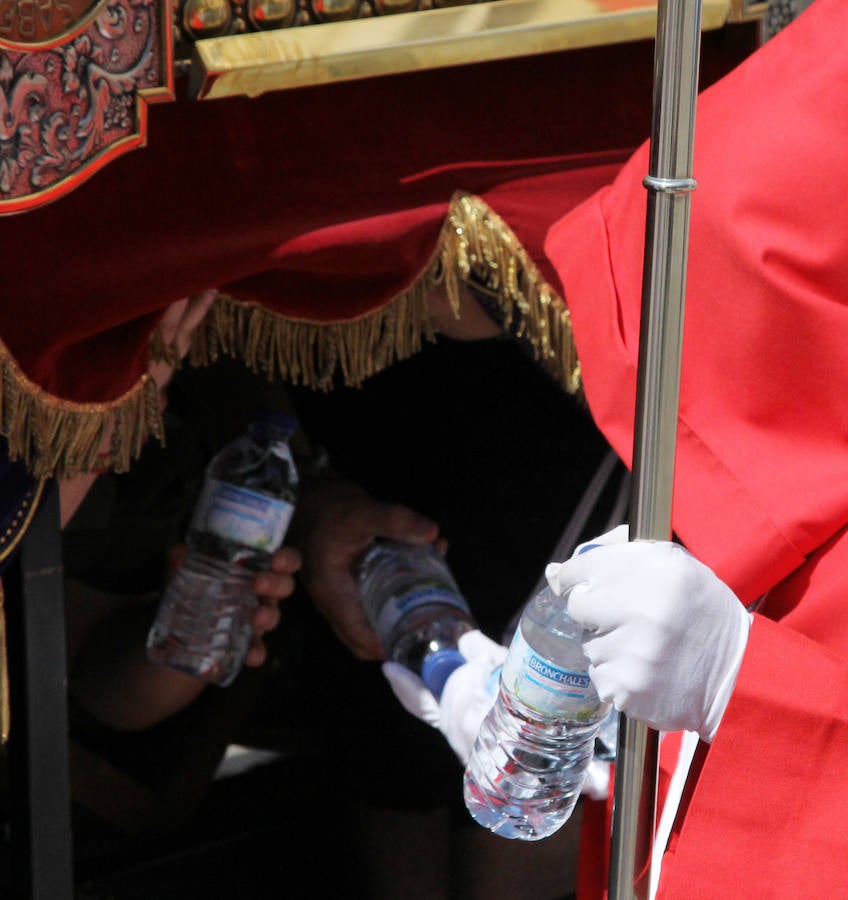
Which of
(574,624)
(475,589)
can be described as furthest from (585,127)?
(475,589)

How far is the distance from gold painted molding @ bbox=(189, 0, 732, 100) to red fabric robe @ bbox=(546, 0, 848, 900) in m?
0.35

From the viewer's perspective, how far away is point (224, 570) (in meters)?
1.59

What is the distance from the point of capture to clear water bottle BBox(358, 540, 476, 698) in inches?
57.1

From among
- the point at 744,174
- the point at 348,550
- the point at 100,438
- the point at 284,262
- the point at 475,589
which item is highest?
the point at 744,174

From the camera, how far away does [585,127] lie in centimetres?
130

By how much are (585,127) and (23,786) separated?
898 millimetres

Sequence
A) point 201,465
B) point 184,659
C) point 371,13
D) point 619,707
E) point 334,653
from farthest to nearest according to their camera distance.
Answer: point 334,653 < point 201,465 < point 184,659 < point 371,13 < point 619,707

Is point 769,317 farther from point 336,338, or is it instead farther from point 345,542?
point 345,542

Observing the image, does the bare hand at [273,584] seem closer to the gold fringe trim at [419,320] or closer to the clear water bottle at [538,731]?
the gold fringe trim at [419,320]

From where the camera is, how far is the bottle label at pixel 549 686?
0.85 meters

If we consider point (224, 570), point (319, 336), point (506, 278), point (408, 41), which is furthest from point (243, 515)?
point (408, 41)

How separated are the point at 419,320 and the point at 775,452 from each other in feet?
1.83

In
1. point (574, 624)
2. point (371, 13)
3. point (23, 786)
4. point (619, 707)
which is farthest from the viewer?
point (23, 786)

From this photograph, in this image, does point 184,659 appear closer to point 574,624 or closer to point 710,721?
point 574,624
